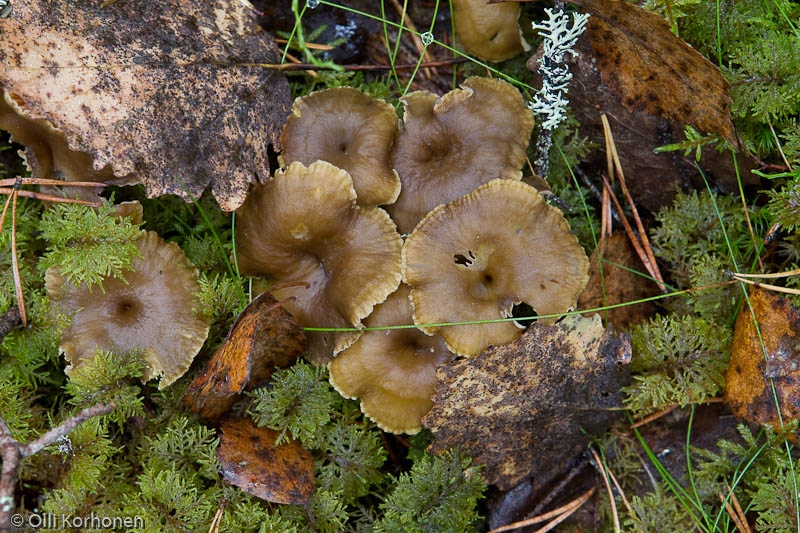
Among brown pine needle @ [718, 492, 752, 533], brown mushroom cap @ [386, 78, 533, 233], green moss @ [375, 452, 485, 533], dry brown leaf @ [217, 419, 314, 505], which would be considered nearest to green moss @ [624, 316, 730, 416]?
brown pine needle @ [718, 492, 752, 533]

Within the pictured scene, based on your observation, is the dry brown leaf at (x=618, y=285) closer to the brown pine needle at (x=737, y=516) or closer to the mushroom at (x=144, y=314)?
the brown pine needle at (x=737, y=516)

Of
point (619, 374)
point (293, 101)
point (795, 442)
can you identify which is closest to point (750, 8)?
point (619, 374)

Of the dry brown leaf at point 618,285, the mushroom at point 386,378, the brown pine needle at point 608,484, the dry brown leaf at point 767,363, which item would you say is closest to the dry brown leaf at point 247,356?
the mushroom at point 386,378

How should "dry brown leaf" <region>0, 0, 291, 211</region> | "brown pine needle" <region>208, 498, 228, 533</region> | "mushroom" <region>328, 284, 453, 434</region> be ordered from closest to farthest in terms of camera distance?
"dry brown leaf" <region>0, 0, 291, 211</region>
"brown pine needle" <region>208, 498, 228, 533</region>
"mushroom" <region>328, 284, 453, 434</region>

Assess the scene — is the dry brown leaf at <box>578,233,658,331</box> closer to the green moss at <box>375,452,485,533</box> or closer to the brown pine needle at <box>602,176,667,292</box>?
the brown pine needle at <box>602,176,667,292</box>

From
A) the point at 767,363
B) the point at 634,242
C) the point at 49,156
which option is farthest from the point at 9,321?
the point at 767,363

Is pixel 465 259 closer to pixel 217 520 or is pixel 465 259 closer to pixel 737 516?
pixel 217 520

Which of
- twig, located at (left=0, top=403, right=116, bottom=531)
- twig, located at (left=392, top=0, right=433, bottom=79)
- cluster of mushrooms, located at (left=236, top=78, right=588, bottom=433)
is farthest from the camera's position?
twig, located at (left=392, top=0, right=433, bottom=79)
